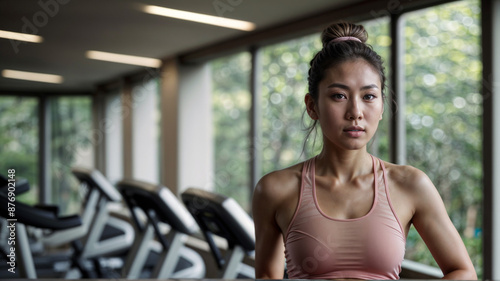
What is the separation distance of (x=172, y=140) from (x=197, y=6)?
2480 millimetres

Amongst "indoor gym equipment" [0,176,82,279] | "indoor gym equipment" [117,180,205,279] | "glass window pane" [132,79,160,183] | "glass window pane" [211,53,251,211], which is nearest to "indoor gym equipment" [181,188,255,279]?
"indoor gym equipment" [117,180,205,279]

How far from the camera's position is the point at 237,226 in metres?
1.84

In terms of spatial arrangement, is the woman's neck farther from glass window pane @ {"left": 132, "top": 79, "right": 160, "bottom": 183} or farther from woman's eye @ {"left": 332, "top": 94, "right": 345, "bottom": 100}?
glass window pane @ {"left": 132, "top": 79, "right": 160, "bottom": 183}

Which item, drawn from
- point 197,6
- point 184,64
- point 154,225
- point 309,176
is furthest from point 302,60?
point 309,176

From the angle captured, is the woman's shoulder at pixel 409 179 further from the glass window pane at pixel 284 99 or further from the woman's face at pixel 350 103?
the glass window pane at pixel 284 99

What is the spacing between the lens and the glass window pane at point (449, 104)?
275 cm

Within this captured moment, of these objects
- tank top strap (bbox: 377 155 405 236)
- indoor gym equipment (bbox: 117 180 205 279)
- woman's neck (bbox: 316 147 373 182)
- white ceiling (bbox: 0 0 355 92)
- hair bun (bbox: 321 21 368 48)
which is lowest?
indoor gym equipment (bbox: 117 180 205 279)

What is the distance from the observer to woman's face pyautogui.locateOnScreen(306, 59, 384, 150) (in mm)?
903

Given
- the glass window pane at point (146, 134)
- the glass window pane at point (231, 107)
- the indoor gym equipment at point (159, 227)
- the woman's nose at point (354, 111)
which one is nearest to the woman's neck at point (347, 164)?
the woman's nose at point (354, 111)

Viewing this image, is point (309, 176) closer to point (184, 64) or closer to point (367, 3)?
point (367, 3)

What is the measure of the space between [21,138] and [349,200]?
1.67 meters

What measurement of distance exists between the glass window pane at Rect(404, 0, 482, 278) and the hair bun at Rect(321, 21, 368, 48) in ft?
5.84

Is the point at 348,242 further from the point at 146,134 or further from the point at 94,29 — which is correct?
the point at 146,134

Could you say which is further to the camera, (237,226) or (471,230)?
(471,230)
